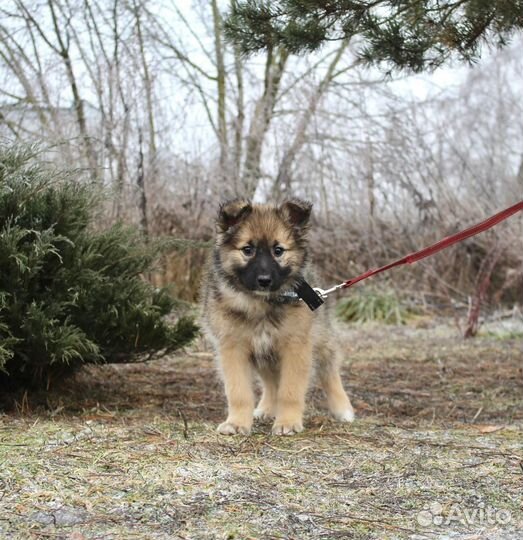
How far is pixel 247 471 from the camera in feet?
11.1

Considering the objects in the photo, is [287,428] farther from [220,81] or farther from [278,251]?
[220,81]

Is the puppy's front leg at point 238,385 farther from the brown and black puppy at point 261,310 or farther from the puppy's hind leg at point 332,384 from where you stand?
→ the puppy's hind leg at point 332,384

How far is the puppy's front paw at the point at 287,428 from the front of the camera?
432cm

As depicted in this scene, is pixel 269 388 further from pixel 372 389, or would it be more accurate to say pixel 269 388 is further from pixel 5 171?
pixel 5 171

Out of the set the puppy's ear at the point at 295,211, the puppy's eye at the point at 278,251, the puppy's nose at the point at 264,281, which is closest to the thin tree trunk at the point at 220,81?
the puppy's ear at the point at 295,211

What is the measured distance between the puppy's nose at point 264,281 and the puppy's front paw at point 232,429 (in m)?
0.84

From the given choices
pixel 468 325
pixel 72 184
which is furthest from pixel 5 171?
pixel 468 325

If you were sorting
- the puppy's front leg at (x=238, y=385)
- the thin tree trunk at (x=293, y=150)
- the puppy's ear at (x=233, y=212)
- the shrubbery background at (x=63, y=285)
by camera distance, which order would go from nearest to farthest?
the puppy's front leg at (x=238, y=385)
the puppy's ear at (x=233, y=212)
the shrubbery background at (x=63, y=285)
the thin tree trunk at (x=293, y=150)

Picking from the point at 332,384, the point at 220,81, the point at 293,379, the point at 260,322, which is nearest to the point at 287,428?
the point at 293,379

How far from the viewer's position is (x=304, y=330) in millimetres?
4508

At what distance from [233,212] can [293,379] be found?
3.58 ft

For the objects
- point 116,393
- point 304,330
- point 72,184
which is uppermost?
point 72,184

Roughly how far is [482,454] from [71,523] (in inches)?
84.4

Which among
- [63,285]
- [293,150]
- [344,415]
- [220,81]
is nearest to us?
[63,285]
